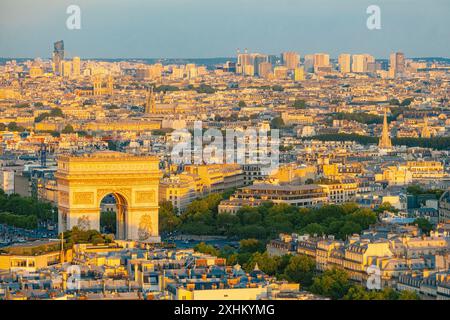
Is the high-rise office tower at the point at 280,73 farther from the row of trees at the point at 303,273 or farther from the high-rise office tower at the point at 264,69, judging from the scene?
the row of trees at the point at 303,273

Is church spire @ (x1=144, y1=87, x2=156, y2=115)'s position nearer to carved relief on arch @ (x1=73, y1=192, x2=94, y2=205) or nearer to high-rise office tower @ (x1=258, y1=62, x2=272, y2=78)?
high-rise office tower @ (x1=258, y1=62, x2=272, y2=78)

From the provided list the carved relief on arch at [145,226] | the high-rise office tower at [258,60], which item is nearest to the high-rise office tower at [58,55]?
the high-rise office tower at [258,60]

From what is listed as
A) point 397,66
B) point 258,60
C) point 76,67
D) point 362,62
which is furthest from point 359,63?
point 76,67

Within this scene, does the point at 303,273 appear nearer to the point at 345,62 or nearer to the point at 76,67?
the point at 76,67

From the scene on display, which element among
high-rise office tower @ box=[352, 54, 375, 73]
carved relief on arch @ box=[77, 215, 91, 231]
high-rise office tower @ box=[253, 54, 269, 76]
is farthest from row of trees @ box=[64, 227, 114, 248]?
high-rise office tower @ box=[253, 54, 269, 76]

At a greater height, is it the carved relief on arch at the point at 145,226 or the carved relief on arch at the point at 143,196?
the carved relief on arch at the point at 143,196

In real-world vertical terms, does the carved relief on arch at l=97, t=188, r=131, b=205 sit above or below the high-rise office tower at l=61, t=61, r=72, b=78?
below
